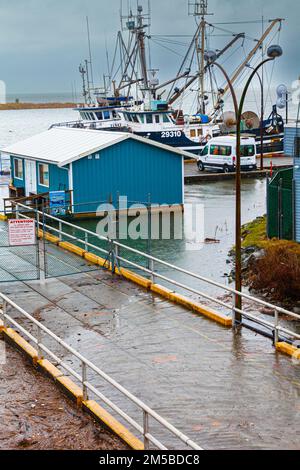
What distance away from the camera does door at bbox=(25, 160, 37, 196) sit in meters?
35.0

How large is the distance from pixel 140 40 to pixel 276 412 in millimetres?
66226

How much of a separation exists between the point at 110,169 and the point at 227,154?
17090 mm

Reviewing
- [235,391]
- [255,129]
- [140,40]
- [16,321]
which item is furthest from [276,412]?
[140,40]

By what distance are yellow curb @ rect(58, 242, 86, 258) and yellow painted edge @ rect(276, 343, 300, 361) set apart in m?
9.43

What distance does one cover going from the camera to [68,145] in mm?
33531

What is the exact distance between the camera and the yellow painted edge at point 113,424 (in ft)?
35.1

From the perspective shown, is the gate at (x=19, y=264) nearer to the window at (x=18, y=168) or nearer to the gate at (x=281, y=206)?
the gate at (x=281, y=206)

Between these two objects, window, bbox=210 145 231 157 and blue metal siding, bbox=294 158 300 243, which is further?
window, bbox=210 145 231 157

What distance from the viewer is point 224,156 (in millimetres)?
47906

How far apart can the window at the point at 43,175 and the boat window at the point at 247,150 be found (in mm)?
17444

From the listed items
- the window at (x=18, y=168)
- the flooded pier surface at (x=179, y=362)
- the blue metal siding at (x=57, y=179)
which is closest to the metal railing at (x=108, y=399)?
the flooded pier surface at (x=179, y=362)

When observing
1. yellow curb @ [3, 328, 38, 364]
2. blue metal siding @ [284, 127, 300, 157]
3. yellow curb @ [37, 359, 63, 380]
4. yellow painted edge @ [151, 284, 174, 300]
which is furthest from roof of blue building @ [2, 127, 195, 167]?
yellow curb @ [37, 359, 63, 380]

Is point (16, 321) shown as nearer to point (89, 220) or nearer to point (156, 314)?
point (156, 314)

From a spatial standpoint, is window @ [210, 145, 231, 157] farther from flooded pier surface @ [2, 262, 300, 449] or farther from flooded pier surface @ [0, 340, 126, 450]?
flooded pier surface @ [0, 340, 126, 450]
